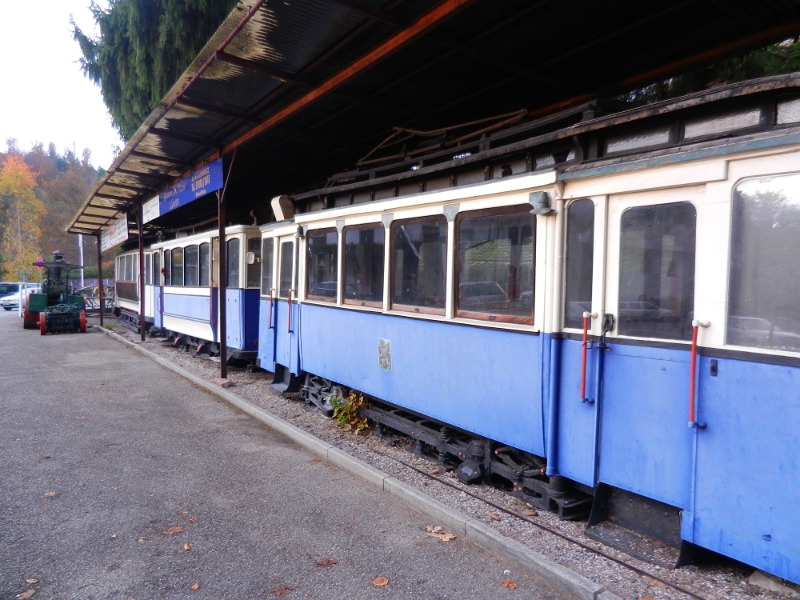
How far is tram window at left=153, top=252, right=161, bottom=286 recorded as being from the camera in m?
15.7

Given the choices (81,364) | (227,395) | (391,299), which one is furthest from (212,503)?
(81,364)

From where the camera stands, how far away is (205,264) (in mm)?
12023

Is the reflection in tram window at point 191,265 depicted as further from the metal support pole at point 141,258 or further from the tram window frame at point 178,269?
the metal support pole at point 141,258

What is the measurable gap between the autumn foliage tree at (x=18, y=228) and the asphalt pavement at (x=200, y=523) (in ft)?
160

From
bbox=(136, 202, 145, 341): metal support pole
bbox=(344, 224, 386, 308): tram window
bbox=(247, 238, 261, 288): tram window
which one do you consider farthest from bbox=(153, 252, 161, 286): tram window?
bbox=(344, 224, 386, 308): tram window

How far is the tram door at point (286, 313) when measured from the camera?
8.05 metres

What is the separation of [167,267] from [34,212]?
1835 inches

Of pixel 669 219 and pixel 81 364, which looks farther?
pixel 81 364

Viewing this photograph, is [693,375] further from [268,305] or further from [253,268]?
[253,268]

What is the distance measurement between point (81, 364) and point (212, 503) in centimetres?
909

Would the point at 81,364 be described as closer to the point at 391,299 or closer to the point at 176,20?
the point at 176,20

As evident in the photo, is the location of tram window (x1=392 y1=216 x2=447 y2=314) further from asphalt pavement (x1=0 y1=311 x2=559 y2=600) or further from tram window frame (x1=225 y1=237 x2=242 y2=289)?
tram window frame (x1=225 y1=237 x2=242 y2=289)

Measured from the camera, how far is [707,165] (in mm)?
3064

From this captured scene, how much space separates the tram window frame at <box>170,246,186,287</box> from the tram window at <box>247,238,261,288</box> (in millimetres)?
3631
